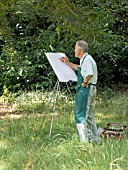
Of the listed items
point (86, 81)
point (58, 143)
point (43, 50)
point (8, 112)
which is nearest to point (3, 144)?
point (58, 143)

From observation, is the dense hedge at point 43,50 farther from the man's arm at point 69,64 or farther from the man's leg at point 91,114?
the man's leg at point 91,114

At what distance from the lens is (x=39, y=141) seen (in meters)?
4.94

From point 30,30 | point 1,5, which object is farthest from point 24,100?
point 1,5

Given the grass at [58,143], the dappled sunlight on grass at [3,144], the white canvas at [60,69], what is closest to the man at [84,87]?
the grass at [58,143]

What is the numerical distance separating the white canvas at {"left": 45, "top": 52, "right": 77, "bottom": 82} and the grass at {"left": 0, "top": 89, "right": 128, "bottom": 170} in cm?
79

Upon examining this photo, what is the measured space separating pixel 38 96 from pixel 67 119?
2.67 m

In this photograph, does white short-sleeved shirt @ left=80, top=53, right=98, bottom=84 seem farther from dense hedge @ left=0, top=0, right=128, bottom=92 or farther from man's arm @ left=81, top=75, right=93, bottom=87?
dense hedge @ left=0, top=0, right=128, bottom=92

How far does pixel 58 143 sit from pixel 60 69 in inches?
A: 43.2

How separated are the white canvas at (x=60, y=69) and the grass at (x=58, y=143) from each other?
79cm

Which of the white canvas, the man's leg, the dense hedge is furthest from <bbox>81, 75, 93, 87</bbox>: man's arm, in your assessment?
the dense hedge

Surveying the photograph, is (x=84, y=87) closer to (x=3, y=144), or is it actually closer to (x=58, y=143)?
(x=58, y=143)

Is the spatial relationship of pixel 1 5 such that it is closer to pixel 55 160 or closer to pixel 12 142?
pixel 12 142

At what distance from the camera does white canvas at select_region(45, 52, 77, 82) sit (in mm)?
5215

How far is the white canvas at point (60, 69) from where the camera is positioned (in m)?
5.21
